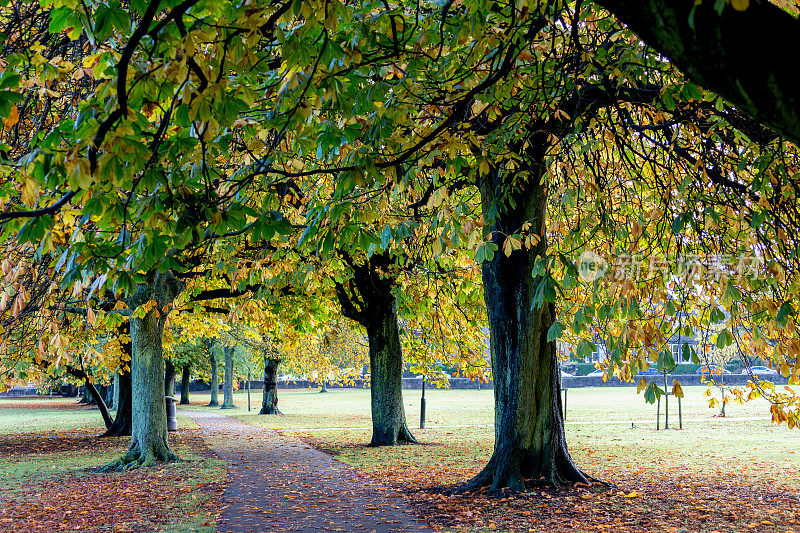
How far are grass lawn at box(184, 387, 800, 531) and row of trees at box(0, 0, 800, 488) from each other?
890 millimetres

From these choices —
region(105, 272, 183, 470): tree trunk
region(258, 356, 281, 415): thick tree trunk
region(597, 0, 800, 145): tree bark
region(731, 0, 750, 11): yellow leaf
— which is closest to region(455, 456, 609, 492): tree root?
region(597, 0, 800, 145): tree bark

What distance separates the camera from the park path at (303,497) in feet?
23.7

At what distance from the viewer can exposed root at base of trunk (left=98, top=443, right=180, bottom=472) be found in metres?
12.7

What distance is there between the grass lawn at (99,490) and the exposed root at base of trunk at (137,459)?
0.35 metres

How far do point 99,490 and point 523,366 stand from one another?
7.87 metres

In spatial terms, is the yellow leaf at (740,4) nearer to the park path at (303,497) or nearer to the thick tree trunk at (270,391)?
the park path at (303,497)

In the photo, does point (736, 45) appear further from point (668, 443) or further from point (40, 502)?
point (668, 443)

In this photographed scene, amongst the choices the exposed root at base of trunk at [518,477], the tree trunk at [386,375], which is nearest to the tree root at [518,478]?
the exposed root at base of trunk at [518,477]

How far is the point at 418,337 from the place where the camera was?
17953 mm

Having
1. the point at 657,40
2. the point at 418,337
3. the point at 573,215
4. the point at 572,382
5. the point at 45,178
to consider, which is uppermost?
the point at 573,215

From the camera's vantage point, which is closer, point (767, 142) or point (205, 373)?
point (767, 142)

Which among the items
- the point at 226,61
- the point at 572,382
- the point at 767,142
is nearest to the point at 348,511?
the point at 226,61

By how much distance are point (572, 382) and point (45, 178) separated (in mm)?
54169

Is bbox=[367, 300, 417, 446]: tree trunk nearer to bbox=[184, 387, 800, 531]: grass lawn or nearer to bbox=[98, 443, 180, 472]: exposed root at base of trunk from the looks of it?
bbox=[184, 387, 800, 531]: grass lawn
